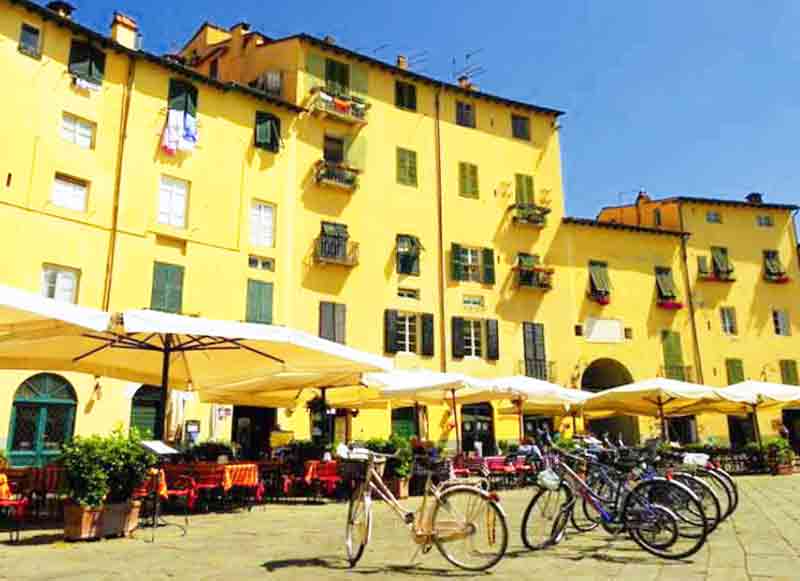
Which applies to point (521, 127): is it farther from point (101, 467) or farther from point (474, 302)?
point (101, 467)

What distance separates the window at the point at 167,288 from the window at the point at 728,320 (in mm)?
24758

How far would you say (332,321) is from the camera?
76.9 feet

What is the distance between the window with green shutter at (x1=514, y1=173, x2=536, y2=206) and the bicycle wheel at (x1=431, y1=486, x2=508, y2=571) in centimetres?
2409

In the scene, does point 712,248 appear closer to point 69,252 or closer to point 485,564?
point 69,252

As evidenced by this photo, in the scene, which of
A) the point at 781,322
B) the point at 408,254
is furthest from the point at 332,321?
the point at 781,322

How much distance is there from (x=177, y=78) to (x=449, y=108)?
451 inches

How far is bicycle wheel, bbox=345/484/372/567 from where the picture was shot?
655cm

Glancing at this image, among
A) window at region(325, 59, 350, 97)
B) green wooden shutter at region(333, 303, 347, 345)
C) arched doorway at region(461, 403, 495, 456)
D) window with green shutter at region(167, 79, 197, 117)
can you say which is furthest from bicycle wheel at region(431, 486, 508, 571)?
window at region(325, 59, 350, 97)

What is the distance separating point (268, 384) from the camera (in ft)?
44.1

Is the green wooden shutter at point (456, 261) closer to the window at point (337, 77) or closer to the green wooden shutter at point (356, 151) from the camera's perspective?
the green wooden shutter at point (356, 151)

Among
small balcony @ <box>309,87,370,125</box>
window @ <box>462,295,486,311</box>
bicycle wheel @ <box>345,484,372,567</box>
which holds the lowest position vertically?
bicycle wheel @ <box>345,484,372,567</box>

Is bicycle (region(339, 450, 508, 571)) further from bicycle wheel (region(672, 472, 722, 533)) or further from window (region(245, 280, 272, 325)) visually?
window (region(245, 280, 272, 325))

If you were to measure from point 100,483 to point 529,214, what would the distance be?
2340cm

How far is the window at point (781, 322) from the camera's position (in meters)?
33.4
